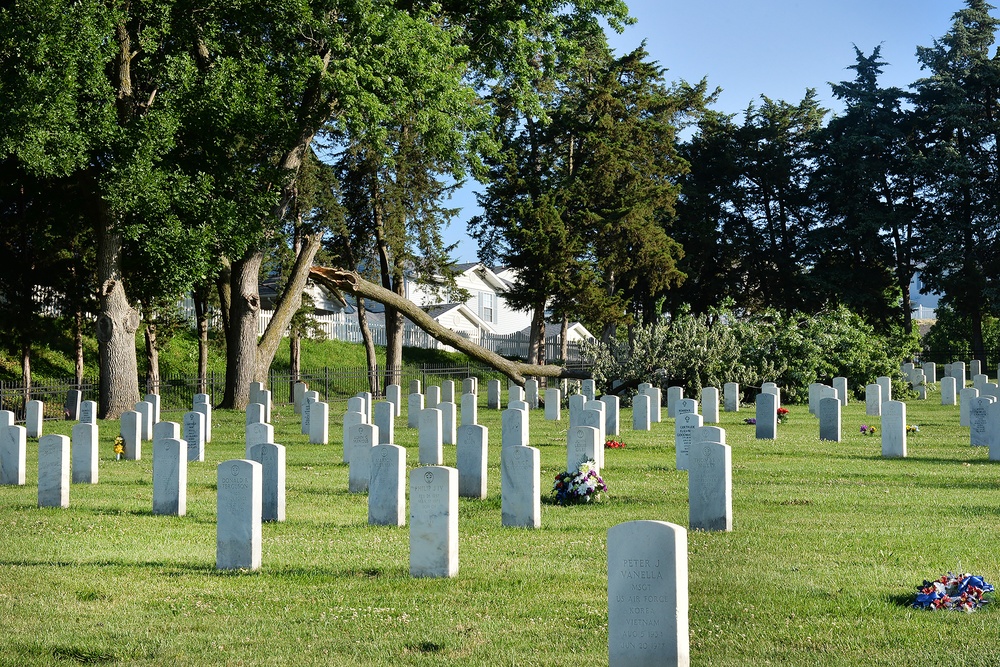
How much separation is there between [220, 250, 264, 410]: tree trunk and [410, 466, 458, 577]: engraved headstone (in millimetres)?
20268

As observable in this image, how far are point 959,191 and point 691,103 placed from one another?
12204 millimetres

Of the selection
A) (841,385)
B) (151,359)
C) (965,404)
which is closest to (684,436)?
(965,404)

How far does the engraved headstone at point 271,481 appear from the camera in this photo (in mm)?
11000

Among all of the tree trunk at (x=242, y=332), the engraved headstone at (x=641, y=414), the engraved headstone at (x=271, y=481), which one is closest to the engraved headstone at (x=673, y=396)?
the engraved headstone at (x=641, y=414)

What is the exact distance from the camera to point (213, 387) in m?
32.1

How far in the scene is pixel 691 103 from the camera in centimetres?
4719

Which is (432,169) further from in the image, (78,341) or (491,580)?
(491,580)

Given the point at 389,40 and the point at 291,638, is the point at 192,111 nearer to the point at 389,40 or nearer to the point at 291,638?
the point at 389,40

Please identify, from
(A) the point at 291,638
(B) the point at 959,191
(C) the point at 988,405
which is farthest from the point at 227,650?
(B) the point at 959,191

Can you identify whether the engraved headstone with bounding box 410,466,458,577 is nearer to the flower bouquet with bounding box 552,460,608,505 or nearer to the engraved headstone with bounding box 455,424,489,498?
the flower bouquet with bounding box 552,460,608,505

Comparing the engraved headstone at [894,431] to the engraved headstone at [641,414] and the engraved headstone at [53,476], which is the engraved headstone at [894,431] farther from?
the engraved headstone at [53,476]

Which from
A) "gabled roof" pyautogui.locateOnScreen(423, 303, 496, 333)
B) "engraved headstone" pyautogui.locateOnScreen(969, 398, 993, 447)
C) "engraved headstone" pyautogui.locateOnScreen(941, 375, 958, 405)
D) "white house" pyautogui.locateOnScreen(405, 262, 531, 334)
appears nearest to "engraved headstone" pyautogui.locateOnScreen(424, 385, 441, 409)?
"engraved headstone" pyautogui.locateOnScreen(969, 398, 993, 447)

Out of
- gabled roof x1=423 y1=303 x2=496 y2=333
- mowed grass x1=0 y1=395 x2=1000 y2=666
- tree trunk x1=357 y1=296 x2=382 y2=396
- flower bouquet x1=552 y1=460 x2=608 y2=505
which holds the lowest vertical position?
mowed grass x1=0 y1=395 x2=1000 y2=666

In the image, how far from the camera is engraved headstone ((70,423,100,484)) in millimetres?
14248
